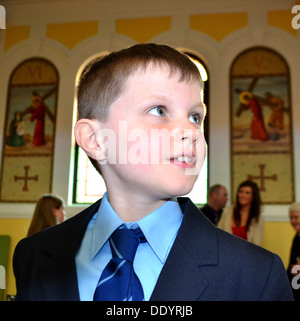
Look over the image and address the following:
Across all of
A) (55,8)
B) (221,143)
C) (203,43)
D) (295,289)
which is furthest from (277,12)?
(295,289)

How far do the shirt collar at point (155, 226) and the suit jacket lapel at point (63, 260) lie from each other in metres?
0.04

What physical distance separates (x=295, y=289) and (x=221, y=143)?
6.05 meters

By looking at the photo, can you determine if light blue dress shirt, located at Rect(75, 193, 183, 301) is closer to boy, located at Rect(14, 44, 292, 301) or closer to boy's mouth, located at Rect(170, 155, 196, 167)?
boy, located at Rect(14, 44, 292, 301)

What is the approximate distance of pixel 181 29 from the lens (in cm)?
766

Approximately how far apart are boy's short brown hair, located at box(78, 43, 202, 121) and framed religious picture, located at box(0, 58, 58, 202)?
22.5 ft

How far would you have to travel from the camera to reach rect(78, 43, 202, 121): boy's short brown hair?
89 cm

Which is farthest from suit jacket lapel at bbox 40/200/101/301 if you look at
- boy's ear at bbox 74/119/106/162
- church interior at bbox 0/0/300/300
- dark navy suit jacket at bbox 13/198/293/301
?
church interior at bbox 0/0/300/300

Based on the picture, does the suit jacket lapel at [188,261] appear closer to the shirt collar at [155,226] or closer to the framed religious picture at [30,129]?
the shirt collar at [155,226]

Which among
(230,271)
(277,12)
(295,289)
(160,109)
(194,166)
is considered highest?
(277,12)

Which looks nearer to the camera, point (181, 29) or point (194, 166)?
point (194, 166)

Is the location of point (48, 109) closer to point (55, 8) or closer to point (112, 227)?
point (55, 8)

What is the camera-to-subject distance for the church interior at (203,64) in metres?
7.11

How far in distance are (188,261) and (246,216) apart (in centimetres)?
383

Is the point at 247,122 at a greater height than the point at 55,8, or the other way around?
the point at 55,8
